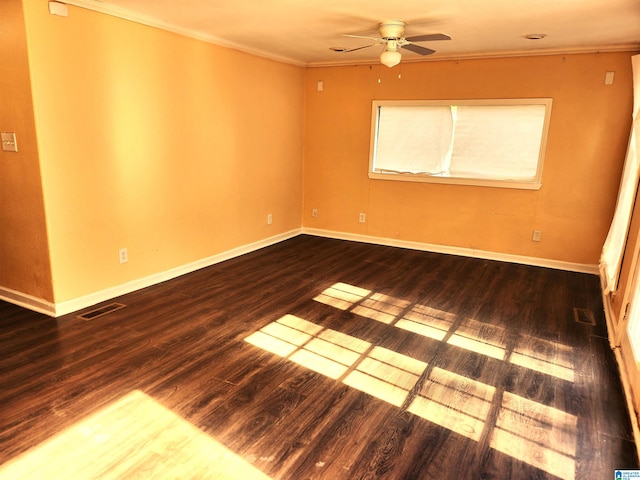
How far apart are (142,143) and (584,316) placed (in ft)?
13.7

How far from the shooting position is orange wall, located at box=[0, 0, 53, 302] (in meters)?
2.88

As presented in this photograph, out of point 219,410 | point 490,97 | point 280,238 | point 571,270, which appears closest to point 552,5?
point 490,97

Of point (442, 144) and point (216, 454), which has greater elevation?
point (442, 144)

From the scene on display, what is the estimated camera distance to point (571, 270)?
4.77m

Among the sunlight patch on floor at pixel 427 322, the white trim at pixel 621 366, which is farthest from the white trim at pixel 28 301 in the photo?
the white trim at pixel 621 366

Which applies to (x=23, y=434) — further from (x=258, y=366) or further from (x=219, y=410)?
(x=258, y=366)

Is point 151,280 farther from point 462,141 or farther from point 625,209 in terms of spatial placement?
point 625,209

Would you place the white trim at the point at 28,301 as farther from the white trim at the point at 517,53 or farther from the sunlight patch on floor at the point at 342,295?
the white trim at the point at 517,53

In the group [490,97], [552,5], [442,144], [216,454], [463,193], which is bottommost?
[216,454]

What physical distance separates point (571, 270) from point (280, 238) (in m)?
3.64

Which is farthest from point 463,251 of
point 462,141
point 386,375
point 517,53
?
point 386,375

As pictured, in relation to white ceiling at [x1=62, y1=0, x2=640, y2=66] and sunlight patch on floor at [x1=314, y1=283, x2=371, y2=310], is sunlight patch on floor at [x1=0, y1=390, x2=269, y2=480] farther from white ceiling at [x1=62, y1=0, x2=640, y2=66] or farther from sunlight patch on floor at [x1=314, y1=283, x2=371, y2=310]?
white ceiling at [x1=62, y1=0, x2=640, y2=66]

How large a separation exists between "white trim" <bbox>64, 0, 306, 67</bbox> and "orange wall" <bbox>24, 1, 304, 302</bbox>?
47 mm

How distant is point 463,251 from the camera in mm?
5301
